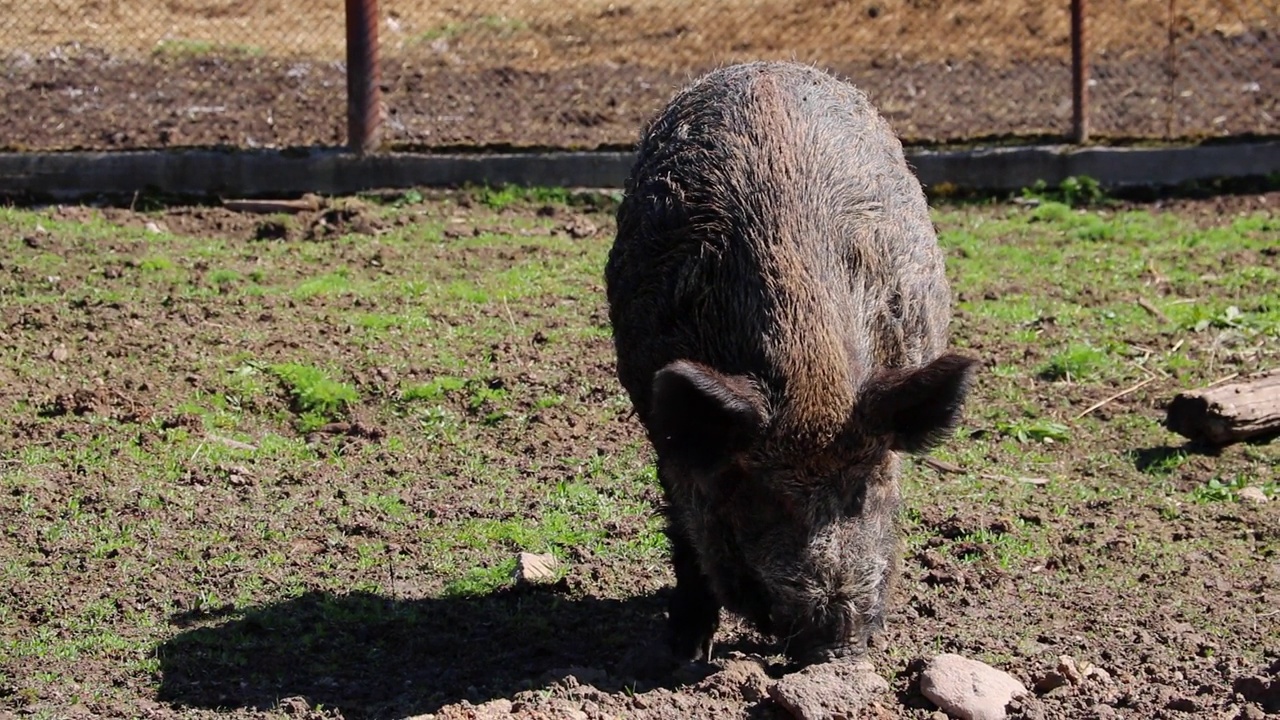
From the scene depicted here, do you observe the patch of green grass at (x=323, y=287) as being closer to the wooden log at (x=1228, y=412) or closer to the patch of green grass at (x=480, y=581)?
the patch of green grass at (x=480, y=581)

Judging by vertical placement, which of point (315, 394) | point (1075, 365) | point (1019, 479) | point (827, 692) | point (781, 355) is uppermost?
point (781, 355)

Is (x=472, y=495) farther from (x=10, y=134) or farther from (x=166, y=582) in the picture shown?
(x=10, y=134)

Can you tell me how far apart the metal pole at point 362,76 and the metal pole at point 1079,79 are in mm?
5595

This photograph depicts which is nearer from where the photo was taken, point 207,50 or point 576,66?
point 207,50

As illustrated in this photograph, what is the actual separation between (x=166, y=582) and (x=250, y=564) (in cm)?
35

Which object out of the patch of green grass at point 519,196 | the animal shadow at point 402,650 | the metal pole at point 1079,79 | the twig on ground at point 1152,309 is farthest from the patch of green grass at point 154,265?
the metal pole at point 1079,79

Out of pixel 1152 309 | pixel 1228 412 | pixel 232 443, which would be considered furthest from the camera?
pixel 1152 309

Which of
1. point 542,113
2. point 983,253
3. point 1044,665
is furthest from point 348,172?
Answer: point 1044,665

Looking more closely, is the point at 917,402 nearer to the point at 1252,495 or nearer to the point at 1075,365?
the point at 1252,495

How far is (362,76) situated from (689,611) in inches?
303

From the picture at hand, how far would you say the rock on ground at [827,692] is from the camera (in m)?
4.40

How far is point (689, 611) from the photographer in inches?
211

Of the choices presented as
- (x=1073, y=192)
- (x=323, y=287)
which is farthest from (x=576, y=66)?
(x=323, y=287)

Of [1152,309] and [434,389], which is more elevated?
[434,389]
